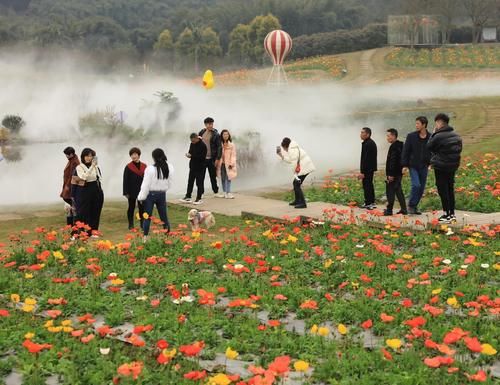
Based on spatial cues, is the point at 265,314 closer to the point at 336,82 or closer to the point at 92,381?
the point at 92,381

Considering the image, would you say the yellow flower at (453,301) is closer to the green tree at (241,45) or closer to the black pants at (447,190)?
the black pants at (447,190)

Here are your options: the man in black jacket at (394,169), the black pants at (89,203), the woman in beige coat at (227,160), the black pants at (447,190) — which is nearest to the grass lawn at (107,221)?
the black pants at (89,203)

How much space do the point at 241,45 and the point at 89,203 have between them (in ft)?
245

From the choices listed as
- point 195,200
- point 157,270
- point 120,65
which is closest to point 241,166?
point 195,200

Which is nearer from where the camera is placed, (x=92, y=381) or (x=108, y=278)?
(x=92, y=381)

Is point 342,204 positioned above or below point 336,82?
below

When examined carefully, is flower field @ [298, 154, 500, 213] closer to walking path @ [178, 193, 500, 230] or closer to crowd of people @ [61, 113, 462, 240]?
walking path @ [178, 193, 500, 230]

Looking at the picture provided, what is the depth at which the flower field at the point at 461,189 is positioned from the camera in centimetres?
1357

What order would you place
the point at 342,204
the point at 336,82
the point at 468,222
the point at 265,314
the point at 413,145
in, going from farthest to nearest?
the point at 336,82 < the point at 342,204 < the point at 413,145 < the point at 468,222 < the point at 265,314

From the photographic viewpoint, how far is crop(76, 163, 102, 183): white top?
38.8ft

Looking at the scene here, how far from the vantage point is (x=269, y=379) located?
490cm

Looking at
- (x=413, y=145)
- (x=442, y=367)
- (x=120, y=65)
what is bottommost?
(x=442, y=367)

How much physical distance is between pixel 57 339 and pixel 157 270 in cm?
241

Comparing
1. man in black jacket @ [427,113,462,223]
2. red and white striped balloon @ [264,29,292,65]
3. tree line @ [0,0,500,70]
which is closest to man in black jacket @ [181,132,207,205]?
man in black jacket @ [427,113,462,223]
